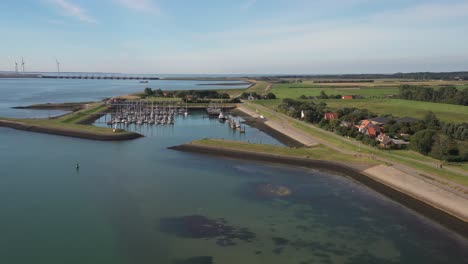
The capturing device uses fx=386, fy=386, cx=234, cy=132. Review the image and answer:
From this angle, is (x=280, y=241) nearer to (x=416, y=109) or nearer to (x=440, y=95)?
(x=416, y=109)

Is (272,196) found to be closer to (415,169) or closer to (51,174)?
(415,169)

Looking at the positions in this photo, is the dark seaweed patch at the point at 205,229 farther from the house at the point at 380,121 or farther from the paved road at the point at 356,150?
the house at the point at 380,121

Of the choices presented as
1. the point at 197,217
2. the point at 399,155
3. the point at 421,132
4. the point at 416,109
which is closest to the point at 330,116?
the point at 421,132

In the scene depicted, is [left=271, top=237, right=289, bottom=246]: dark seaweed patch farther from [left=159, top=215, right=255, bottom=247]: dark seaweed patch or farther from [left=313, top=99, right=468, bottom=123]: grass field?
[left=313, top=99, right=468, bottom=123]: grass field

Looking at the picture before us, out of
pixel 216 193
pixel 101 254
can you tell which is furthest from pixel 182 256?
pixel 216 193

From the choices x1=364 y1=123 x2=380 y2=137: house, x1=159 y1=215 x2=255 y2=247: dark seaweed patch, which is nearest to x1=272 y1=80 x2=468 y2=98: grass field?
x1=364 y1=123 x2=380 y2=137: house

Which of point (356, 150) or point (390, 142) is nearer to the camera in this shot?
point (356, 150)
